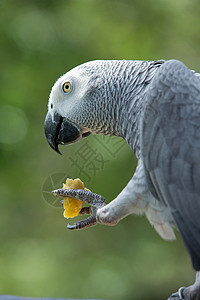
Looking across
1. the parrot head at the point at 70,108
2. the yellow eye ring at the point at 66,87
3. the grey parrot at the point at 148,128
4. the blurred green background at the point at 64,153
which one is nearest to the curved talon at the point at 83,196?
the grey parrot at the point at 148,128

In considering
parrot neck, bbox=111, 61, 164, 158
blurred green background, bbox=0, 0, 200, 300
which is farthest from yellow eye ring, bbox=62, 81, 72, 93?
blurred green background, bbox=0, 0, 200, 300

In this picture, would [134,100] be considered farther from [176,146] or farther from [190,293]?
[190,293]

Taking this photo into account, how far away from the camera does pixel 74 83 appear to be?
65.1 inches

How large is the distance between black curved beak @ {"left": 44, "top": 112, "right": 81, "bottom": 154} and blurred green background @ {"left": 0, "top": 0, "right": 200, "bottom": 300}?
1.36m

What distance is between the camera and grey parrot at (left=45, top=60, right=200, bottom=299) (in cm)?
125

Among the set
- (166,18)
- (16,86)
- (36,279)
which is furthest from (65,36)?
(36,279)

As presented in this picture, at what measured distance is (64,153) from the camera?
307 cm

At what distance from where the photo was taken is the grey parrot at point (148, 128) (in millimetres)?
1255

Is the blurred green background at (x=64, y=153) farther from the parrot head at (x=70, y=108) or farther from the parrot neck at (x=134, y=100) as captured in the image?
the parrot neck at (x=134, y=100)

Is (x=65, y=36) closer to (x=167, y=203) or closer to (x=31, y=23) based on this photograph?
(x=31, y=23)

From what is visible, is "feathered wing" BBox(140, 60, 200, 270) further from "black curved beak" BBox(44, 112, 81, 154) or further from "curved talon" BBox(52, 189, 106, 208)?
"black curved beak" BBox(44, 112, 81, 154)

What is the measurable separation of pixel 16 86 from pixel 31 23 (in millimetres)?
582

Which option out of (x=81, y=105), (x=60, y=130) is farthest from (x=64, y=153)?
(x=81, y=105)

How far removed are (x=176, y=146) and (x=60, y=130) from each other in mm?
622
